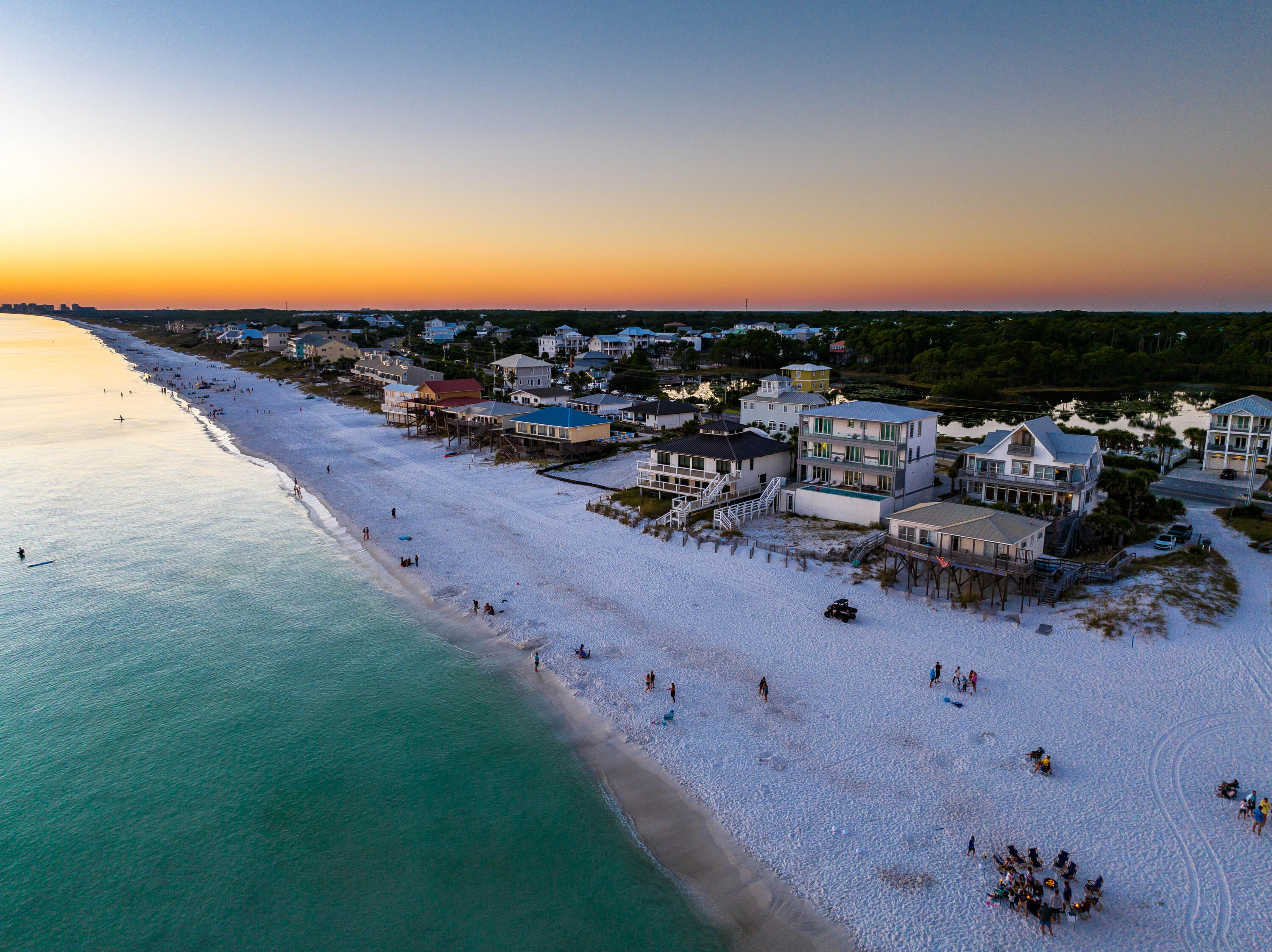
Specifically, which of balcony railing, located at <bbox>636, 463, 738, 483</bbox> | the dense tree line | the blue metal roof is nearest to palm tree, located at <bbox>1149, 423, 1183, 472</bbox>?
balcony railing, located at <bbox>636, 463, 738, 483</bbox>

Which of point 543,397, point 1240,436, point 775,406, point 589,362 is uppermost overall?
point 589,362

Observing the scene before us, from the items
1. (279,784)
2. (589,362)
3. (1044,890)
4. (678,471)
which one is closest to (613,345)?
(589,362)

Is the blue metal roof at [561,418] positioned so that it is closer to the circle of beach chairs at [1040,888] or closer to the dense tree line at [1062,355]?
the circle of beach chairs at [1040,888]

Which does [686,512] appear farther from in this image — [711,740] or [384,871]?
[384,871]

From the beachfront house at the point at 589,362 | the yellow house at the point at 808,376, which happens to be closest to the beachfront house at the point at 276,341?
the beachfront house at the point at 589,362

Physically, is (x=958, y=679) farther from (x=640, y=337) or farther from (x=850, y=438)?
(x=640, y=337)

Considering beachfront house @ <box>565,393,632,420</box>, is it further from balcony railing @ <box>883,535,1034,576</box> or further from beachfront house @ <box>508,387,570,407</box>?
balcony railing @ <box>883,535,1034,576</box>
